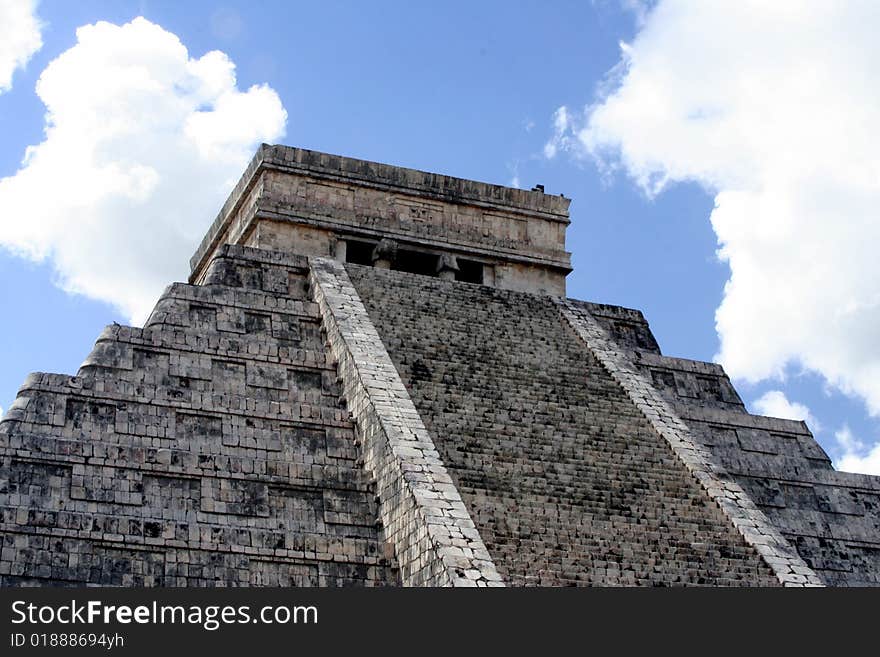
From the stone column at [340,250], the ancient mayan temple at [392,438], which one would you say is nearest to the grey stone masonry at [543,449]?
the ancient mayan temple at [392,438]

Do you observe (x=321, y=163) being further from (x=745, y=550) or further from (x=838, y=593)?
(x=838, y=593)

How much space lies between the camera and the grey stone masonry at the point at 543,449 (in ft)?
44.3

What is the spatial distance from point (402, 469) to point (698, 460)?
369 cm

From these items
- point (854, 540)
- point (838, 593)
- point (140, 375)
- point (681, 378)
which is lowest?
point (838, 593)

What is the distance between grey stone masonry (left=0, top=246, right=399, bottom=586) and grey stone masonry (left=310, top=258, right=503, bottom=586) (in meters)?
0.21

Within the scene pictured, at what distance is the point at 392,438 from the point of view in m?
14.3

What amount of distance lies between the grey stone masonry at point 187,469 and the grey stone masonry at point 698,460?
357 cm

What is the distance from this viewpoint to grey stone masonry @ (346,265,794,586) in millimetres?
A: 13500

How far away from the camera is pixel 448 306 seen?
1825cm

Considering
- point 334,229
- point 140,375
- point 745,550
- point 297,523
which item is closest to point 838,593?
point 745,550

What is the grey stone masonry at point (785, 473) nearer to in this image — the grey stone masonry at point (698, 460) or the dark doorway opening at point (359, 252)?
the grey stone masonry at point (698, 460)

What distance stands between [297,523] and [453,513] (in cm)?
152

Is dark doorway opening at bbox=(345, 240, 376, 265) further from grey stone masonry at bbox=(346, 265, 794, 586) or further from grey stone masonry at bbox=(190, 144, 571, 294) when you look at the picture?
grey stone masonry at bbox=(346, 265, 794, 586)

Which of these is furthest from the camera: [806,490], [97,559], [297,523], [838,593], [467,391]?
[806,490]
